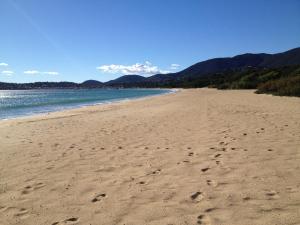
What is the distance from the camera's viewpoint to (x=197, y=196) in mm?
4457

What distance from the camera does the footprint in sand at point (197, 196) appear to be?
171 inches

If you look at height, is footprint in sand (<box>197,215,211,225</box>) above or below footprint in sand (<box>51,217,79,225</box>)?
above

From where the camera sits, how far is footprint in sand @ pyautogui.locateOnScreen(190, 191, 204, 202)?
4.35 meters

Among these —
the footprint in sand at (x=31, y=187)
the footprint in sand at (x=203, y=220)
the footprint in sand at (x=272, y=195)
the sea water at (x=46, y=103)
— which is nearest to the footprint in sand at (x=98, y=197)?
the footprint in sand at (x=31, y=187)

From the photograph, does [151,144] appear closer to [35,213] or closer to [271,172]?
[271,172]

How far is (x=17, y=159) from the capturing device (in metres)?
7.59

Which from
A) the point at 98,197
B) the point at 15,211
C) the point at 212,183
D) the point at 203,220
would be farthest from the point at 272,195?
the point at 15,211

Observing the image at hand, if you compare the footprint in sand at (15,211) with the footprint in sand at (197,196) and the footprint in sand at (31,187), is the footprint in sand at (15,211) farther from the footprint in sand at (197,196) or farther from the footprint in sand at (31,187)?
the footprint in sand at (197,196)

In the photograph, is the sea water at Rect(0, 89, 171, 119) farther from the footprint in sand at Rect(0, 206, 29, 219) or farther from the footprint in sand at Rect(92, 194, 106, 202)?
the footprint in sand at Rect(92, 194, 106, 202)

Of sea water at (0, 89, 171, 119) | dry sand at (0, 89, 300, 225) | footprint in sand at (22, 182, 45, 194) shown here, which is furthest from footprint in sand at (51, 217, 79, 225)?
sea water at (0, 89, 171, 119)

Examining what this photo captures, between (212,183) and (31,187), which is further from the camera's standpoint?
(31,187)

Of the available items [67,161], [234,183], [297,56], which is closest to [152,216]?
[234,183]

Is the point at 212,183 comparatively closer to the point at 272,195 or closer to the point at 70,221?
the point at 272,195

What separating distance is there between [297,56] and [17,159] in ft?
532
